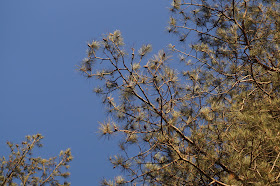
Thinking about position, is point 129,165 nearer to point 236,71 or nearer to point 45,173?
point 236,71

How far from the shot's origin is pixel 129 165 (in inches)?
101

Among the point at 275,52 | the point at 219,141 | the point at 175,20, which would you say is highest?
the point at 175,20

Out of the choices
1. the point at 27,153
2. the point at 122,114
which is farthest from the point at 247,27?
the point at 27,153

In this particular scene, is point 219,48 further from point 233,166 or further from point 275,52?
point 233,166

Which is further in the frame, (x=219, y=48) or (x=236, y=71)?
(x=219, y=48)

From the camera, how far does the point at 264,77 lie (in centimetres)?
324

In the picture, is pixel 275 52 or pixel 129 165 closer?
pixel 129 165

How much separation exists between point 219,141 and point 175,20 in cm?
188

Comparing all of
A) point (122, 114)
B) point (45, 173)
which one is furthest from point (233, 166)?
point (45, 173)

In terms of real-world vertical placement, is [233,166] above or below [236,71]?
below

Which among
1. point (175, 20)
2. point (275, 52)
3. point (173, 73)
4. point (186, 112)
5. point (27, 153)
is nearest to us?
point (173, 73)

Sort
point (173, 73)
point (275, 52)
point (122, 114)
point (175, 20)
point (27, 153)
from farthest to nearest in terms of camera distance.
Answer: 1. point (27, 153)
2. point (175, 20)
3. point (275, 52)
4. point (122, 114)
5. point (173, 73)

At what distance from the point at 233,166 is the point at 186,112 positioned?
1230mm

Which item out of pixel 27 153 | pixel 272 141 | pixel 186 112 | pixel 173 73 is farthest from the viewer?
pixel 27 153
